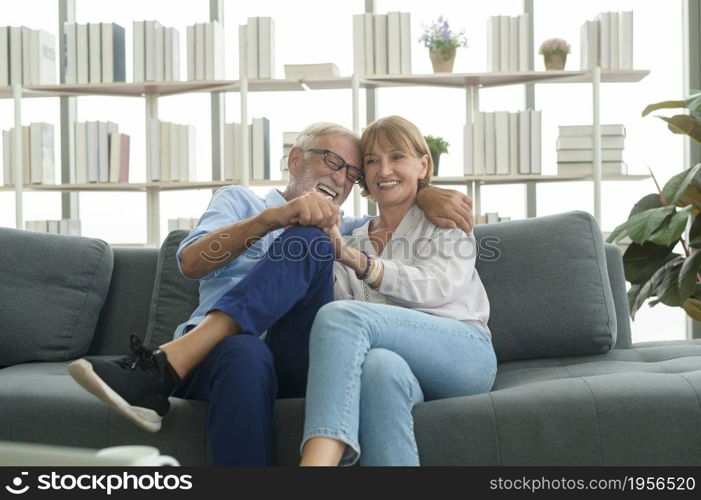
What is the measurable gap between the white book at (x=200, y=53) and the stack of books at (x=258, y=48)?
0.19 m

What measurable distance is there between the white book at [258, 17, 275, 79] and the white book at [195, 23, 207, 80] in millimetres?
277

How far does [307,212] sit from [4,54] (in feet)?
9.67

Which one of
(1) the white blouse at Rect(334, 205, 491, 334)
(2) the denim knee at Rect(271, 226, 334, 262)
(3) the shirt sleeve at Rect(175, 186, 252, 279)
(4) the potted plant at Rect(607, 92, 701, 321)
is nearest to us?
(2) the denim knee at Rect(271, 226, 334, 262)

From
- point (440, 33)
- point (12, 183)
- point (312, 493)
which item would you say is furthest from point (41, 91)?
point (312, 493)

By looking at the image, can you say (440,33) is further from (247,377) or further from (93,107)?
(247,377)

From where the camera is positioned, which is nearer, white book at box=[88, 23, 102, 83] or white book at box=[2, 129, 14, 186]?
white book at box=[88, 23, 102, 83]

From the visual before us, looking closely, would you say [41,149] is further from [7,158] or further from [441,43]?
[441,43]

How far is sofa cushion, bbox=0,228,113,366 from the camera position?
2.18 m

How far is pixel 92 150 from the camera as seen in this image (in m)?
4.02

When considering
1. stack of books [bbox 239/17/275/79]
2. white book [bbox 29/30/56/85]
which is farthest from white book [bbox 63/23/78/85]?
stack of books [bbox 239/17/275/79]

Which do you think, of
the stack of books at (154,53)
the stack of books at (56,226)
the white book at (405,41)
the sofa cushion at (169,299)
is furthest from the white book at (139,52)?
the sofa cushion at (169,299)

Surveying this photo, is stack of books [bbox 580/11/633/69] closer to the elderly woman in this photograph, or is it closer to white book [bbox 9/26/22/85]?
the elderly woman

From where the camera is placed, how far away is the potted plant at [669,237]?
258 cm

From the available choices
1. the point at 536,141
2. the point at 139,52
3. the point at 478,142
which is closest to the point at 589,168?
the point at 536,141
